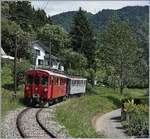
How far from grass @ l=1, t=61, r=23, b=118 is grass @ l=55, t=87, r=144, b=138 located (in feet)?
8.30

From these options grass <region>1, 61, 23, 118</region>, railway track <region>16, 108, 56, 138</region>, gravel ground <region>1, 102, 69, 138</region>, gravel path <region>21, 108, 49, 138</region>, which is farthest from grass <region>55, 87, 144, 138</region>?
grass <region>1, 61, 23, 118</region>

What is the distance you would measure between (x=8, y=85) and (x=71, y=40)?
37.4 metres

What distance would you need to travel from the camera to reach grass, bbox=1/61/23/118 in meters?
27.2

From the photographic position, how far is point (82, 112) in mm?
29234

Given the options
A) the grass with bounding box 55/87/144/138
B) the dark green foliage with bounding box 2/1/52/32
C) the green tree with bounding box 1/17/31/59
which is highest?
the dark green foliage with bounding box 2/1/52/32

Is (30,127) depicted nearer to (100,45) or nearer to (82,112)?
(82,112)

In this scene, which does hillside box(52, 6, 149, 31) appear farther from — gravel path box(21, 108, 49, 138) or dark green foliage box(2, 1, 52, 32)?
dark green foliage box(2, 1, 52, 32)

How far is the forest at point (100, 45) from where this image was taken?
56.3 m

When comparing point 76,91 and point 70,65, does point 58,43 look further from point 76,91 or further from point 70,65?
point 76,91

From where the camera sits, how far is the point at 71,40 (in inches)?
2960

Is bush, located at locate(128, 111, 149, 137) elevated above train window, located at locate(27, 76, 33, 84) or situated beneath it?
situated beneath

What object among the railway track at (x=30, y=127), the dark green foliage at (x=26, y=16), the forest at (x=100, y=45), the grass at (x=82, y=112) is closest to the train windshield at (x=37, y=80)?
the grass at (x=82, y=112)

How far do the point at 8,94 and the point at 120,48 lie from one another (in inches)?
1029

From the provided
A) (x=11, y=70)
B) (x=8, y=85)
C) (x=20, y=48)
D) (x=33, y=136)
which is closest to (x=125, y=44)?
(x=20, y=48)
